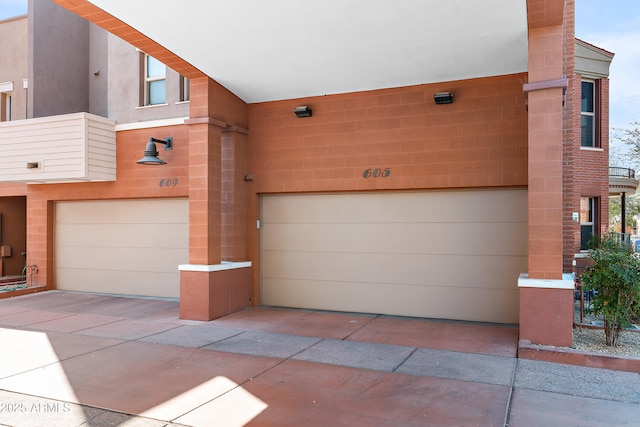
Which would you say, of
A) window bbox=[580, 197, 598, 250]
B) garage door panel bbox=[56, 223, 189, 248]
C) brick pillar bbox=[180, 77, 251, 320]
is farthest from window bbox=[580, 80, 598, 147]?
garage door panel bbox=[56, 223, 189, 248]

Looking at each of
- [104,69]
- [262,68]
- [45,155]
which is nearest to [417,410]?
[262,68]

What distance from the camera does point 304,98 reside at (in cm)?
962

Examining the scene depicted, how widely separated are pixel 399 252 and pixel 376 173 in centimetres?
151

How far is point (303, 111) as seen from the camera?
9.41m

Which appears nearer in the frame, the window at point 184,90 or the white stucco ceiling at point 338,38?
the white stucco ceiling at point 338,38

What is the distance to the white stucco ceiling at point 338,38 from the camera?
6.74 meters

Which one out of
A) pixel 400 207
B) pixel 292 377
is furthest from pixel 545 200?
pixel 292 377

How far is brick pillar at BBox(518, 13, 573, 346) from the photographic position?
21.2ft

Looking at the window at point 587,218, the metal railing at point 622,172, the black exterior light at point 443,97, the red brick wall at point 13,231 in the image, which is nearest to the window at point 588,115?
the window at point 587,218

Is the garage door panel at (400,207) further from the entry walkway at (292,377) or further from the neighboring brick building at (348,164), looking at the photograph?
the entry walkway at (292,377)

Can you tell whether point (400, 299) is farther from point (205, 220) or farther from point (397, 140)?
point (205, 220)

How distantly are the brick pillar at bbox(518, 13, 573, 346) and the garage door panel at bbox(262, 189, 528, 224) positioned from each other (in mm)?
1602

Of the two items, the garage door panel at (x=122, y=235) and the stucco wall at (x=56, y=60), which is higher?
the stucco wall at (x=56, y=60)

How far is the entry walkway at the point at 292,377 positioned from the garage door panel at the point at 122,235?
2764 mm
